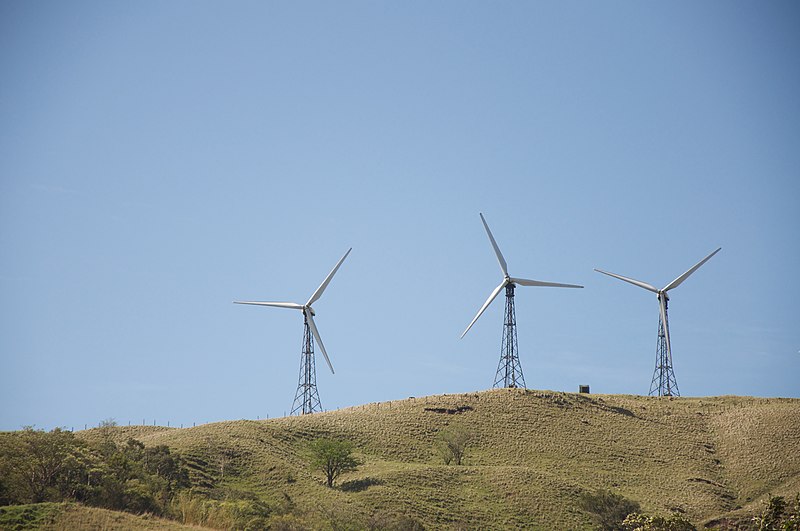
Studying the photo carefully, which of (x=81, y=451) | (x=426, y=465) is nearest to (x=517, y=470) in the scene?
(x=426, y=465)

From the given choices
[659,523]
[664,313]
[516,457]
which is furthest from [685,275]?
[659,523]

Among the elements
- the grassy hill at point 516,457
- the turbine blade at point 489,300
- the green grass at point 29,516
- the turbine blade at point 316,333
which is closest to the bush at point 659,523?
the grassy hill at point 516,457

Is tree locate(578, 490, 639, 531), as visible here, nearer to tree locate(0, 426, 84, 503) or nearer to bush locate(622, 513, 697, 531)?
bush locate(622, 513, 697, 531)

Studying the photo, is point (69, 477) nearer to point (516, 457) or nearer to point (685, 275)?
point (516, 457)

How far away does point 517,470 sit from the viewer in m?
100

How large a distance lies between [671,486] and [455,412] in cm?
2996

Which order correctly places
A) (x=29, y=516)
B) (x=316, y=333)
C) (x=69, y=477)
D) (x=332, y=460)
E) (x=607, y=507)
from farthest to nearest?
(x=316, y=333) → (x=332, y=460) → (x=607, y=507) → (x=69, y=477) → (x=29, y=516)

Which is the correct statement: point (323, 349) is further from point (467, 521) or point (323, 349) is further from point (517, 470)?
point (467, 521)

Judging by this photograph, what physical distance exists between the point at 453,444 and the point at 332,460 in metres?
17.4

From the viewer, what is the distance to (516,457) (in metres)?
109

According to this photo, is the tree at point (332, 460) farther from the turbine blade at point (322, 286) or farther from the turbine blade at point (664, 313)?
the turbine blade at point (664, 313)

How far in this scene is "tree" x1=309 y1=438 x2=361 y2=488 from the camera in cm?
9481

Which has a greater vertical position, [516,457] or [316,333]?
[316,333]

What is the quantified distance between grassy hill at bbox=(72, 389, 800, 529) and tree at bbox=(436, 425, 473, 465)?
1106 millimetres
